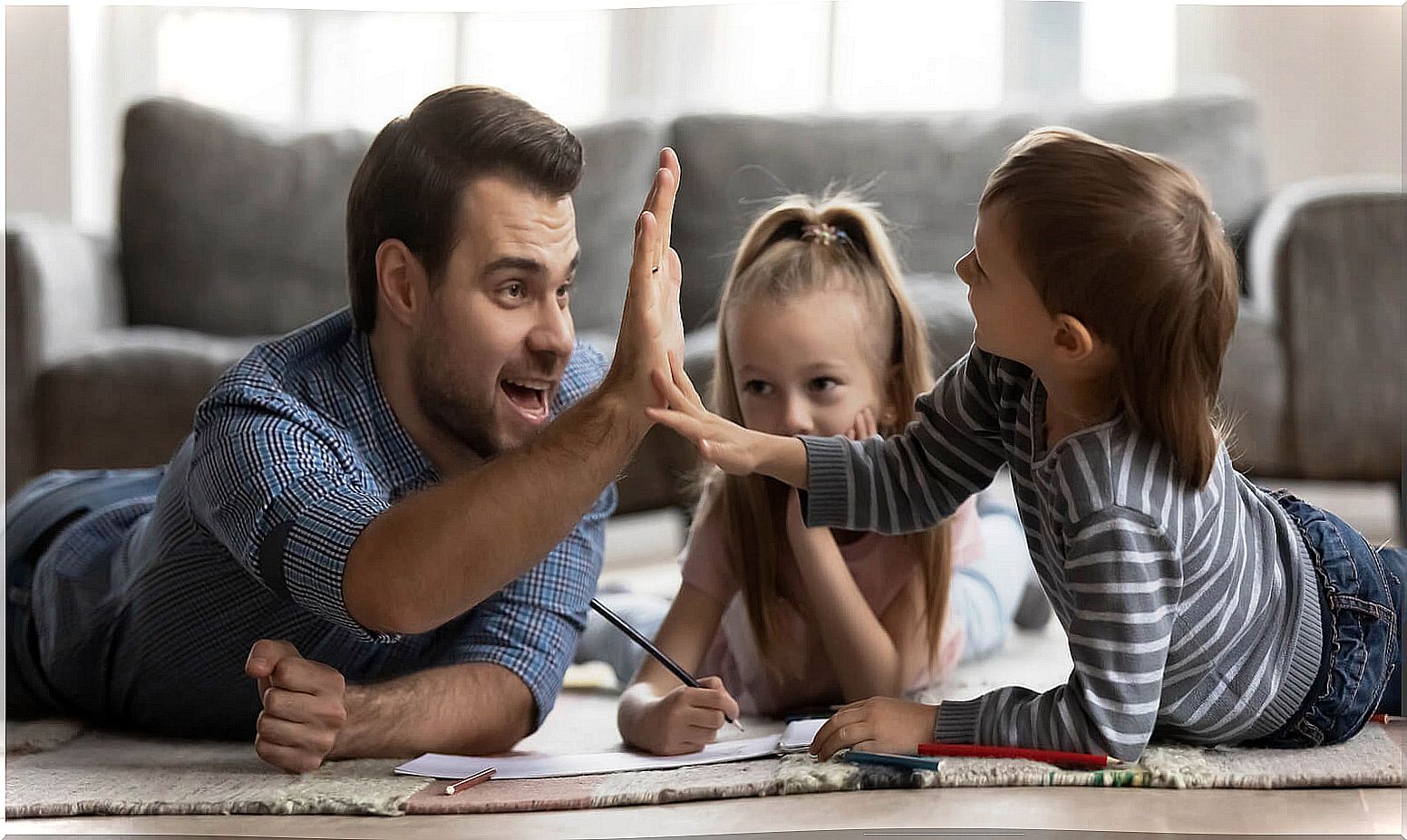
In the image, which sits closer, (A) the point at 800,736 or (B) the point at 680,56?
(A) the point at 800,736

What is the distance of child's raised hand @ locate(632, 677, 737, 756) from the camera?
104 centimetres

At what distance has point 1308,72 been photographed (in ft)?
10.3

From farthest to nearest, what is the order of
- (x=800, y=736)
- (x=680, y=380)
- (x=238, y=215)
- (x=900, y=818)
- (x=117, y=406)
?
1. (x=238, y=215)
2. (x=117, y=406)
3. (x=800, y=736)
4. (x=680, y=380)
5. (x=900, y=818)

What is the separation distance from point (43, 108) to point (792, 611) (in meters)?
2.72

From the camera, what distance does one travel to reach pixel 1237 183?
2.56 metres

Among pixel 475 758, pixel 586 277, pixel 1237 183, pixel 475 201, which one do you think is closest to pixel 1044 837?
pixel 475 758

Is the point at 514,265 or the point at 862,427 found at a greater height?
the point at 514,265

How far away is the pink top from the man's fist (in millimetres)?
394

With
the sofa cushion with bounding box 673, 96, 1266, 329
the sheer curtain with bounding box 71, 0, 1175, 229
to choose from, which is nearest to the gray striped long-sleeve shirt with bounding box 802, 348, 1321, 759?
the sofa cushion with bounding box 673, 96, 1266, 329

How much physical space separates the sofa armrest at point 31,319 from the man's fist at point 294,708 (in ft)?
4.65

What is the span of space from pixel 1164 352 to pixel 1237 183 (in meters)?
1.86

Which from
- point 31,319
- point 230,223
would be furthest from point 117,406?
point 230,223

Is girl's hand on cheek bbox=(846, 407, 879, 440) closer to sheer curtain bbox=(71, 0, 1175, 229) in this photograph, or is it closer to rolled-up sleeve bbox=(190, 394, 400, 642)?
rolled-up sleeve bbox=(190, 394, 400, 642)

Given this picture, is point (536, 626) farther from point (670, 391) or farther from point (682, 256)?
point (682, 256)
